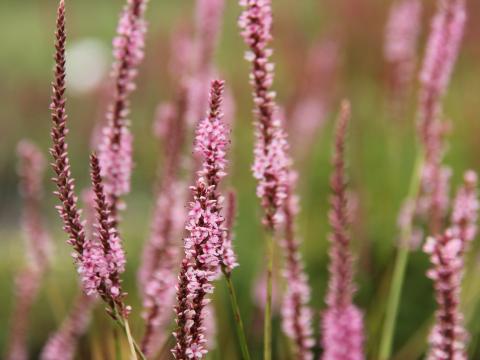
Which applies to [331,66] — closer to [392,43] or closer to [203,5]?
[392,43]

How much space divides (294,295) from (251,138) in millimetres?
5552

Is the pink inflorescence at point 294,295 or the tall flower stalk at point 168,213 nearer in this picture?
the pink inflorescence at point 294,295

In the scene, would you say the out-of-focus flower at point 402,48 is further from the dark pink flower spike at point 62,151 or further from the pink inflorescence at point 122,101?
the dark pink flower spike at point 62,151

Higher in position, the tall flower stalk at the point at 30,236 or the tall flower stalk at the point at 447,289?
the tall flower stalk at the point at 30,236

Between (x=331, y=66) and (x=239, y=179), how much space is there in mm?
2574

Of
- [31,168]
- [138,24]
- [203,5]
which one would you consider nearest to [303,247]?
[203,5]

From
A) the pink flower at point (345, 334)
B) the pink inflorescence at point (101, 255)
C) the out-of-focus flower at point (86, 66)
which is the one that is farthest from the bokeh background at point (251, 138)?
the pink inflorescence at point (101, 255)

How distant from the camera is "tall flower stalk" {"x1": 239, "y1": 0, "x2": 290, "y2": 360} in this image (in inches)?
56.1

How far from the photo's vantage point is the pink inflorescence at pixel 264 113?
1.43 m

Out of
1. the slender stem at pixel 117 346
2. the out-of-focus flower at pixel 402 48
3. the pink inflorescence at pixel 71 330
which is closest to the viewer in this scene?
the slender stem at pixel 117 346

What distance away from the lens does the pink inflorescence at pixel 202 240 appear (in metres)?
1.16

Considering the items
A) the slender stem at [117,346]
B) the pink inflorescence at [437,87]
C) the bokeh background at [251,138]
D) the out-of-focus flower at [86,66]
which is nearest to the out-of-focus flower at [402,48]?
the bokeh background at [251,138]

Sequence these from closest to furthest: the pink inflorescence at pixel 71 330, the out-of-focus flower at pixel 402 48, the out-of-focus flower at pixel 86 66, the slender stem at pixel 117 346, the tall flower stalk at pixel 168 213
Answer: the slender stem at pixel 117 346, the tall flower stalk at pixel 168 213, the pink inflorescence at pixel 71 330, the out-of-focus flower at pixel 402 48, the out-of-focus flower at pixel 86 66

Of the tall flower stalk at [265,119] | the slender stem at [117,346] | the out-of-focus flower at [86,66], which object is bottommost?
the slender stem at [117,346]
